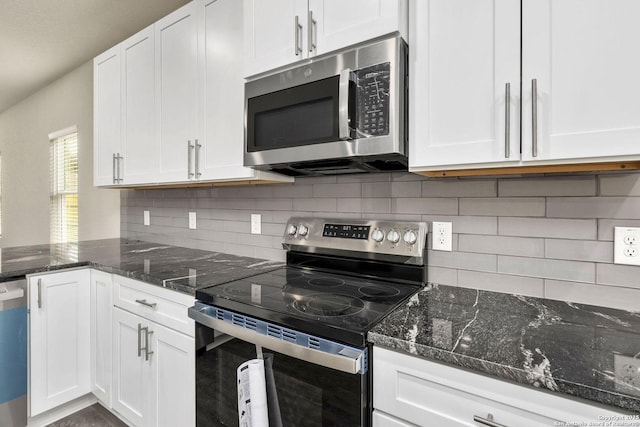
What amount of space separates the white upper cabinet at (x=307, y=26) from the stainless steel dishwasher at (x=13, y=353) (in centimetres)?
169

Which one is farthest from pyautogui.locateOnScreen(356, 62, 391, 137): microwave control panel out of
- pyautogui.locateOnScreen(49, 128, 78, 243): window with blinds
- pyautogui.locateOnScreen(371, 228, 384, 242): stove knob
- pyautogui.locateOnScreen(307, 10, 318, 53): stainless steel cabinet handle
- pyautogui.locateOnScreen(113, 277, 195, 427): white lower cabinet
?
pyautogui.locateOnScreen(49, 128, 78, 243): window with blinds

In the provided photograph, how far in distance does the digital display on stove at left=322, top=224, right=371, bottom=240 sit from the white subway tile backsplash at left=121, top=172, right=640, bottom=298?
88 mm

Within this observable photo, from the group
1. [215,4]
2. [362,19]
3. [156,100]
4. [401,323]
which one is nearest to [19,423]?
[156,100]

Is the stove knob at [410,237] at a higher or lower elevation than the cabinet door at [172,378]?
higher

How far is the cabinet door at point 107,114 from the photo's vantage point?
246 centimetres

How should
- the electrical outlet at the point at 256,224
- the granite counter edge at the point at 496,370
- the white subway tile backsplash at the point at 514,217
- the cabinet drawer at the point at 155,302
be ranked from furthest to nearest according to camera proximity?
1. the electrical outlet at the point at 256,224
2. the cabinet drawer at the point at 155,302
3. the white subway tile backsplash at the point at 514,217
4. the granite counter edge at the point at 496,370

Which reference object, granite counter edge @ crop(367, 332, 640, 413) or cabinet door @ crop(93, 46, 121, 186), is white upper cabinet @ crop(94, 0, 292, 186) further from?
granite counter edge @ crop(367, 332, 640, 413)

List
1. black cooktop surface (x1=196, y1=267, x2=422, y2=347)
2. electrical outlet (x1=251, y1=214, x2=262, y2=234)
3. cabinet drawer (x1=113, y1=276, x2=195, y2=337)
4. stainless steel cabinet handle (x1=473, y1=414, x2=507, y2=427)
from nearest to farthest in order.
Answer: stainless steel cabinet handle (x1=473, y1=414, x2=507, y2=427)
black cooktop surface (x1=196, y1=267, x2=422, y2=347)
cabinet drawer (x1=113, y1=276, x2=195, y2=337)
electrical outlet (x1=251, y1=214, x2=262, y2=234)

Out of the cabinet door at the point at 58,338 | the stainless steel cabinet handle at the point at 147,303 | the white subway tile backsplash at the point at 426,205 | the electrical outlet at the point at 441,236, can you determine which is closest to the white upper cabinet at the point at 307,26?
the white subway tile backsplash at the point at 426,205

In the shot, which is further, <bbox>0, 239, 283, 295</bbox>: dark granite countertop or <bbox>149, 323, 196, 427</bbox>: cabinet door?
<bbox>0, 239, 283, 295</bbox>: dark granite countertop

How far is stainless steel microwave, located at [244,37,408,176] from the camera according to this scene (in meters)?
1.18

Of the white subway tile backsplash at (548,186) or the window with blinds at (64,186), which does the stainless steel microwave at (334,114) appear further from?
the window with blinds at (64,186)

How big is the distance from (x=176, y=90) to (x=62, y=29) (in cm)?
172

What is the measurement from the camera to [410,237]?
1.39 metres
